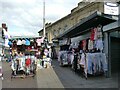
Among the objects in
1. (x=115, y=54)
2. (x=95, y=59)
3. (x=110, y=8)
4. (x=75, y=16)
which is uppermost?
(x=75, y=16)

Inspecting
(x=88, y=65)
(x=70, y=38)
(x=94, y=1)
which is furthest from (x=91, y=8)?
(x=88, y=65)

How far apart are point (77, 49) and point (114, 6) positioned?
9.03m

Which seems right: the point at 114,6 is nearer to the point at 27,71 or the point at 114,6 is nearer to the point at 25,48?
the point at 27,71

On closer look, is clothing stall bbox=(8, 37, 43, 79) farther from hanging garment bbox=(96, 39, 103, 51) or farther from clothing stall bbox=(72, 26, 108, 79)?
hanging garment bbox=(96, 39, 103, 51)

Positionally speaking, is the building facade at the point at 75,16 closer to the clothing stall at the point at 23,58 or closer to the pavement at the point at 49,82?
the clothing stall at the point at 23,58

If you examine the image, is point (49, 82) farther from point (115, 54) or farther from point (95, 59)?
point (115, 54)

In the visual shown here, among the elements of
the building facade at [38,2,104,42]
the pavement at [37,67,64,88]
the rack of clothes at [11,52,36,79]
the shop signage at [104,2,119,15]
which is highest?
the building facade at [38,2,104,42]

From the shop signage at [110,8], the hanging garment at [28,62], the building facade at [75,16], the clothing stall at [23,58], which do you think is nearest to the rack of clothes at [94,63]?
the shop signage at [110,8]

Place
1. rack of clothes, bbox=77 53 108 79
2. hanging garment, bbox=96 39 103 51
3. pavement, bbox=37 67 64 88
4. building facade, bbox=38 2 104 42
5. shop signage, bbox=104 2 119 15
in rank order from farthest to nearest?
building facade, bbox=38 2 104 42
hanging garment, bbox=96 39 103 51
rack of clothes, bbox=77 53 108 79
pavement, bbox=37 67 64 88
shop signage, bbox=104 2 119 15

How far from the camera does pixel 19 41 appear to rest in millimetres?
17141

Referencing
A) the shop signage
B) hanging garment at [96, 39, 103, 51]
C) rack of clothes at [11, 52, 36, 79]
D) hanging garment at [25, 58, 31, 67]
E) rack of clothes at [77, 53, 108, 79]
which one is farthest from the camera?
hanging garment at [25, 58, 31, 67]

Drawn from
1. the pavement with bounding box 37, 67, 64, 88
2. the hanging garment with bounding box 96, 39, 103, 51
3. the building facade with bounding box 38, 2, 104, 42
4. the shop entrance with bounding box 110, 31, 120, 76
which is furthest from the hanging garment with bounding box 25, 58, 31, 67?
the building facade with bounding box 38, 2, 104, 42

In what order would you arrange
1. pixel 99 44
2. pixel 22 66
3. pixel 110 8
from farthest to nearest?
pixel 22 66
pixel 99 44
pixel 110 8

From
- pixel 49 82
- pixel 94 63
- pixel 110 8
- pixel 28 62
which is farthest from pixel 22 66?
pixel 110 8
